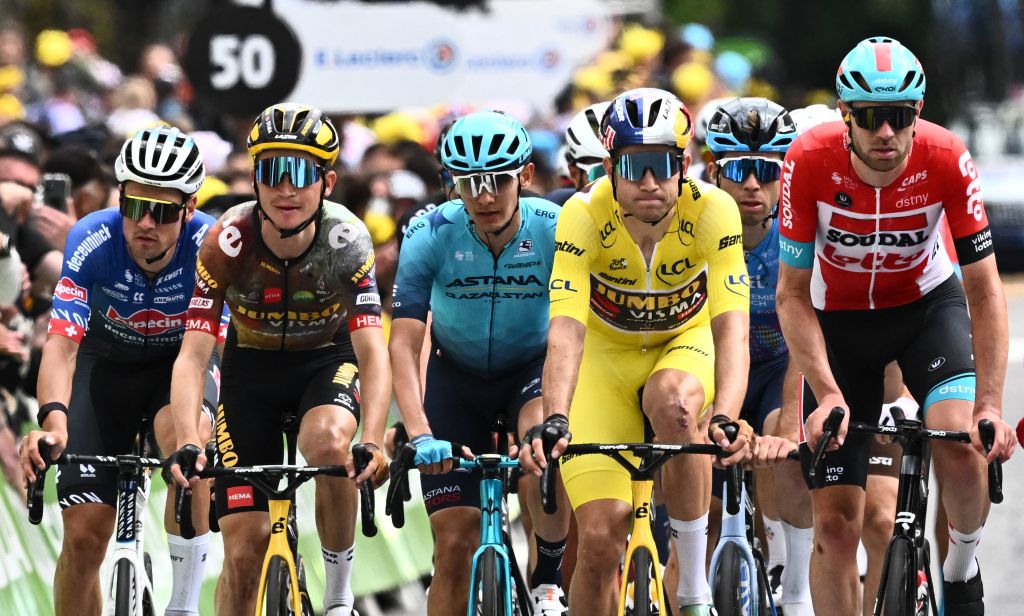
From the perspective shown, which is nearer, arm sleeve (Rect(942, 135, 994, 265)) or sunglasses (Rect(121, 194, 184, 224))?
arm sleeve (Rect(942, 135, 994, 265))

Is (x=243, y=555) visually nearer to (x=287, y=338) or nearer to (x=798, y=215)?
(x=287, y=338)

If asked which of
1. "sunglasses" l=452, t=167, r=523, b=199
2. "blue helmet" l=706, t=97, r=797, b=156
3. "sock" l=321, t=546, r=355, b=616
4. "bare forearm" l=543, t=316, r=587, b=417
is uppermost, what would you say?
"blue helmet" l=706, t=97, r=797, b=156

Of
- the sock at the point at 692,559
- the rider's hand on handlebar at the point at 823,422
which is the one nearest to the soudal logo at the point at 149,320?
the sock at the point at 692,559

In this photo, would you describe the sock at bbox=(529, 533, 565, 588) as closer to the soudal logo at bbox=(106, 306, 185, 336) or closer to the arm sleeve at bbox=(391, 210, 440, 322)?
the arm sleeve at bbox=(391, 210, 440, 322)

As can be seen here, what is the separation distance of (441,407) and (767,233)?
1.87 meters

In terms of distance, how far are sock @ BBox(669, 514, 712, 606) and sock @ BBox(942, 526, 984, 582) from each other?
981 mm

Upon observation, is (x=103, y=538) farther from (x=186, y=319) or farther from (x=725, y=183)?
(x=725, y=183)

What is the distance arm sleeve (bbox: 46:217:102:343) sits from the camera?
8781 millimetres

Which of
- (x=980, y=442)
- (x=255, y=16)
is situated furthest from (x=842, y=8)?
(x=980, y=442)

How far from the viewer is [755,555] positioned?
9.34m

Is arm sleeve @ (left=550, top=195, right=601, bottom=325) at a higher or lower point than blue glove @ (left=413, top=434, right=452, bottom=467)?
higher

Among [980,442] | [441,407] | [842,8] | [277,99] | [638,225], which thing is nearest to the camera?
[980,442]

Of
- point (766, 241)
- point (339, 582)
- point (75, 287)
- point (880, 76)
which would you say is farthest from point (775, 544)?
point (75, 287)

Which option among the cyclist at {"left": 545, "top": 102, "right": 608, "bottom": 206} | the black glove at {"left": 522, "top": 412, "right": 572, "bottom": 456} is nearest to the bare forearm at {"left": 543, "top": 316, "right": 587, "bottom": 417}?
the black glove at {"left": 522, "top": 412, "right": 572, "bottom": 456}
